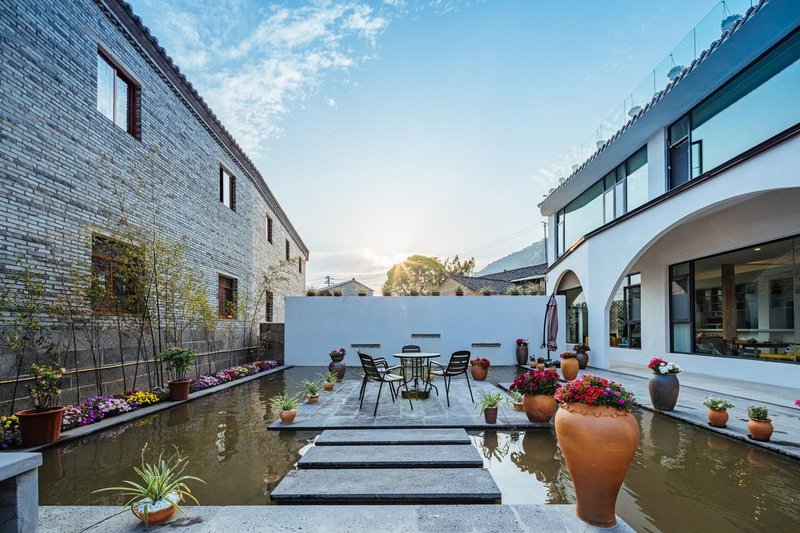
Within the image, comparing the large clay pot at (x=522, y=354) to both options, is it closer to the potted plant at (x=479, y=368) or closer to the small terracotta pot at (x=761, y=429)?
the potted plant at (x=479, y=368)

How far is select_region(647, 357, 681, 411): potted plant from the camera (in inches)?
221

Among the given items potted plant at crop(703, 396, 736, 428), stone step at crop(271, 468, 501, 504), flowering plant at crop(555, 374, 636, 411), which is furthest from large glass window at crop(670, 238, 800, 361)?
stone step at crop(271, 468, 501, 504)

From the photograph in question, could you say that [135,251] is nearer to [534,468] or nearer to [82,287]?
[82,287]

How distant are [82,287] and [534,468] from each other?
6428 millimetres

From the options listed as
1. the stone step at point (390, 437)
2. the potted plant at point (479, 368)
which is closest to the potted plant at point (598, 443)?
the stone step at point (390, 437)

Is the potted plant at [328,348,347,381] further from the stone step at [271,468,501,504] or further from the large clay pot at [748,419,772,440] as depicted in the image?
the large clay pot at [748,419,772,440]

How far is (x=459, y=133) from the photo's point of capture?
10883 mm

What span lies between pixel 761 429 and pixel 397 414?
4117 mm

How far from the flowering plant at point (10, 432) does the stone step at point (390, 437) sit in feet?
10.8

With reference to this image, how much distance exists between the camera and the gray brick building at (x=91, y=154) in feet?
15.9

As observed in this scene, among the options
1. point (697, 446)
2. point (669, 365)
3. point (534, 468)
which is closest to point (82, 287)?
point (534, 468)

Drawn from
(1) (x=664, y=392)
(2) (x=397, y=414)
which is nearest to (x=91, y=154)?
(2) (x=397, y=414)

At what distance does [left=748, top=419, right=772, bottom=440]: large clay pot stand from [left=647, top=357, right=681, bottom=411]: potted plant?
4.13ft

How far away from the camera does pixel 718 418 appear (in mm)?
4836
